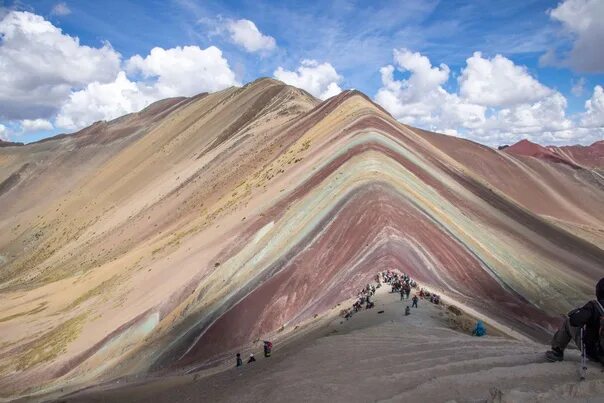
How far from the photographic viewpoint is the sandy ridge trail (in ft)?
20.3

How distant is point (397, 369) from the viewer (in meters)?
7.81

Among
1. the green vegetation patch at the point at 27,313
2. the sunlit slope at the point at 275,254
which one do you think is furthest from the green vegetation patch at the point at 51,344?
the green vegetation patch at the point at 27,313

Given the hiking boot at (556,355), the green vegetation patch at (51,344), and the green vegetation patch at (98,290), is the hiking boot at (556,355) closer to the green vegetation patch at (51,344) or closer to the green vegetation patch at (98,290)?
the green vegetation patch at (51,344)

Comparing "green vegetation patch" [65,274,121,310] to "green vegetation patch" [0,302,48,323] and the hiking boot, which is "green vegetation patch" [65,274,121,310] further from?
the hiking boot

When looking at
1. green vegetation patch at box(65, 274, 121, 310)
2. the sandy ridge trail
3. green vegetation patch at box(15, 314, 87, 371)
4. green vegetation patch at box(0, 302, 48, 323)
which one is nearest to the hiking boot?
the sandy ridge trail

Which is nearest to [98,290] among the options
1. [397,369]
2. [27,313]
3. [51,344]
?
[51,344]

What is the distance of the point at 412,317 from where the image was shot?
11594 mm

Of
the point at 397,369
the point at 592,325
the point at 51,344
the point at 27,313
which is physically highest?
the point at 27,313

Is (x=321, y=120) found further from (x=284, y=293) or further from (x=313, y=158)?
(x=284, y=293)

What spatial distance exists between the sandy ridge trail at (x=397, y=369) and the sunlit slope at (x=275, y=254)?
374 centimetres

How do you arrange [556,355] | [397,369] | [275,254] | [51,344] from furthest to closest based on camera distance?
[51,344] → [275,254] → [397,369] → [556,355]

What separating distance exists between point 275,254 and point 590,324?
16.2 meters

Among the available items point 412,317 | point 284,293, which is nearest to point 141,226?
point 284,293

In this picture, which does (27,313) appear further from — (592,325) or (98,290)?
(592,325)
